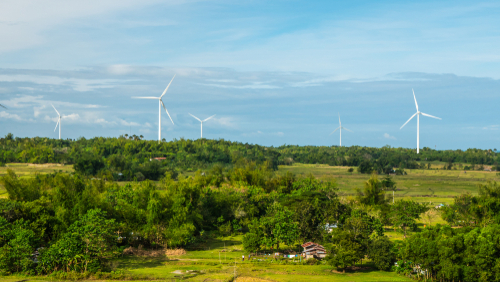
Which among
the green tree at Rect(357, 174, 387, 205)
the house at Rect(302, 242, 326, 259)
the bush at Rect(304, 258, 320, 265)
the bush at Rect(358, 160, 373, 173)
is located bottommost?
the bush at Rect(304, 258, 320, 265)

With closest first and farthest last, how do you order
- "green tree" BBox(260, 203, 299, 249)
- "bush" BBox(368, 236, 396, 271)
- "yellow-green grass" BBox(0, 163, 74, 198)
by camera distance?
1. "bush" BBox(368, 236, 396, 271)
2. "green tree" BBox(260, 203, 299, 249)
3. "yellow-green grass" BBox(0, 163, 74, 198)

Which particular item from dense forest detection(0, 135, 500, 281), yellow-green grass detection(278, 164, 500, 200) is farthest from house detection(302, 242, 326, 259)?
yellow-green grass detection(278, 164, 500, 200)

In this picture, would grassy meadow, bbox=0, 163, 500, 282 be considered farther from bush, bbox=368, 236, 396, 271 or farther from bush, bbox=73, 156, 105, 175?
bush, bbox=73, 156, 105, 175

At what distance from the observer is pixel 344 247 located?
59.9m

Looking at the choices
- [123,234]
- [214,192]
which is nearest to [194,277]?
[123,234]

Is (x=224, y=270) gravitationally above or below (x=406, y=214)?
below

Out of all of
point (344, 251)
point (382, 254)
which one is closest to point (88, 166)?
point (344, 251)

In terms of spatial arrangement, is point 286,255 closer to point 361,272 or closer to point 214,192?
point 361,272

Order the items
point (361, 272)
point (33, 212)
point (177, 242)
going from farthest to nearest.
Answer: point (177, 242), point (33, 212), point (361, 272)

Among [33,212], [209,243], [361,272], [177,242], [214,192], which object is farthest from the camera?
[214,192]

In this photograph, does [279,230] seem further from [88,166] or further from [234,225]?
[88,166]

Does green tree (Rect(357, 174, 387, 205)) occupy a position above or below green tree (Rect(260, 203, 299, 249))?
above

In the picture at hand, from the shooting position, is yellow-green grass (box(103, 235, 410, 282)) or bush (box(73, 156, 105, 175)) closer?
yellow-green grass (box(103, 235, 410, 282))

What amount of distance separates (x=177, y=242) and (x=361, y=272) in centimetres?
Result: 2622
